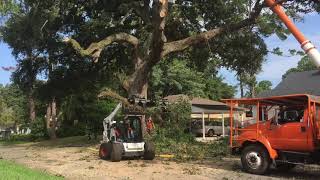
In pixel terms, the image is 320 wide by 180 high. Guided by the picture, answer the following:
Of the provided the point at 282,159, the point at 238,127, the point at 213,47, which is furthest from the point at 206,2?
the point at 282,159

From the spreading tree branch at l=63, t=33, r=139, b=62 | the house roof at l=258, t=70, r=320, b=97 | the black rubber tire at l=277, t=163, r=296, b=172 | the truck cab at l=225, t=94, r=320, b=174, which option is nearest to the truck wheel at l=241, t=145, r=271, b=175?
the truck cab at l=225, t=94, r=320, b=174

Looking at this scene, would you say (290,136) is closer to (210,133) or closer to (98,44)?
(98,44)

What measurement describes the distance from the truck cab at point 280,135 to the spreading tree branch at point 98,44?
1071 centimetres

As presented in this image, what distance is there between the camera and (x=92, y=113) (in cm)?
4412

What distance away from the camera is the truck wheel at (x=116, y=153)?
22344mm

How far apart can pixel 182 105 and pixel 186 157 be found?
7634mm

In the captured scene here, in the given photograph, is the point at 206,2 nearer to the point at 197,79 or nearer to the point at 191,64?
the point at 191,64

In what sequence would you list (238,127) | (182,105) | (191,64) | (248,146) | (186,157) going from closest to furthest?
1. (248,146)
2. (238,127)
3. (186,157)
4. (182,105)
5. (191,64)

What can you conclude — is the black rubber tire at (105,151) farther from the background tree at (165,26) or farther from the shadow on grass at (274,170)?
the background tree at (165,26)

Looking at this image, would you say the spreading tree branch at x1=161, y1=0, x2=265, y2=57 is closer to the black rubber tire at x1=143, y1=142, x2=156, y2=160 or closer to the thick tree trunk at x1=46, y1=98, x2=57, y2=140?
the black rubber tire at x1=143, y1=142, x2=156, y2=160

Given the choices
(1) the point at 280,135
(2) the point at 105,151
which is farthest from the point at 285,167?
(2) the point at 105,151

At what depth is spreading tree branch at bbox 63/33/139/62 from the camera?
27.5m

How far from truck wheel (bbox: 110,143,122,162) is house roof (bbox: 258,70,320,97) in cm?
2046

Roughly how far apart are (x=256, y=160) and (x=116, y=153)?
6468 millimetres
